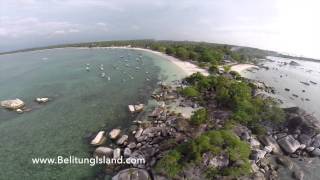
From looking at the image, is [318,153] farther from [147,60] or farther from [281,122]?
[147,60]

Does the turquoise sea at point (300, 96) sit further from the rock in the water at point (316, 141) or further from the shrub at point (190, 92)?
the shrub at point (190, 92)

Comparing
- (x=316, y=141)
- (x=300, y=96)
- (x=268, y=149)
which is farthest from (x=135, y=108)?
(x=300, y=96)

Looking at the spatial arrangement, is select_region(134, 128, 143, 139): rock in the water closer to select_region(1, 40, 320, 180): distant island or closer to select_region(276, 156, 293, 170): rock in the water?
select_region(1, 40, 320, 180): distant island

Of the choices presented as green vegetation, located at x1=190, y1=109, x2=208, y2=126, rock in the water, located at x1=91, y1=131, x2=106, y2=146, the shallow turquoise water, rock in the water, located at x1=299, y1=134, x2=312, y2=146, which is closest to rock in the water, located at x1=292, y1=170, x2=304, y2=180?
rock in the water, located at x1=299, y1=134, x2=312, y2=146

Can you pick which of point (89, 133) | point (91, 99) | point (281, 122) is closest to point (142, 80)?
point (91, 99)

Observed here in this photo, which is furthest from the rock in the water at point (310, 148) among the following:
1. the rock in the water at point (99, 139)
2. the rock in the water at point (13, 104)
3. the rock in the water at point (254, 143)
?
the rock in the water at point (13, 104)
